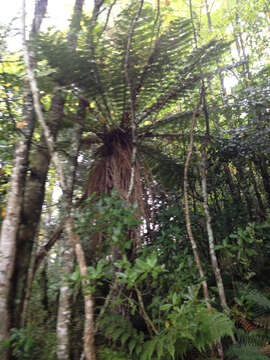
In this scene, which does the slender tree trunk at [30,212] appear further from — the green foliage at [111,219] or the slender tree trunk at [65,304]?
the green foliage at [111,219]

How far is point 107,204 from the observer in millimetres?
2045

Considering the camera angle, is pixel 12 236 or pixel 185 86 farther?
pixel 185 86

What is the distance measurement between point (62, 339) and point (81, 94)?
2355 mm

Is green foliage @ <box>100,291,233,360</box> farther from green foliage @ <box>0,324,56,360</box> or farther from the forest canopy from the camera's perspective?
green foliage @ <box>0,324,56,360</box>

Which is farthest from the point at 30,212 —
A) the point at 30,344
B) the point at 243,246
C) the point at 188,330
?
the point at 243,246

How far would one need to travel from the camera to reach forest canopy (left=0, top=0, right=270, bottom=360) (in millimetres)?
2014

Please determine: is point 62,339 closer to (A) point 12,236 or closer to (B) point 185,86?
(A) point 12,236

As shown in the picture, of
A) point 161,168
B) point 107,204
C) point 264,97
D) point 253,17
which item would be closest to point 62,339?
point 107,204

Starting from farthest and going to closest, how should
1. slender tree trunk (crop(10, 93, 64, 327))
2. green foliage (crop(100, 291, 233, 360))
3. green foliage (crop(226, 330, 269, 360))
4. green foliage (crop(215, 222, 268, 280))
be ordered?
green foliage (crop(215, 222, 268, 280)), slender tree trunk (crop(10, 93, 64, 327)), green foliage (crop(226, 330, 269, 360)), green foliage (crop(100, 291, 233, 360))

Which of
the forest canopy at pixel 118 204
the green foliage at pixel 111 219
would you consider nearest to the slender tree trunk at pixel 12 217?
the forest canopy at pixel 118 204

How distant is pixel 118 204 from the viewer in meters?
2.02

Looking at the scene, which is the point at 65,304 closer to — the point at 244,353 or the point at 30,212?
the point at 30,212

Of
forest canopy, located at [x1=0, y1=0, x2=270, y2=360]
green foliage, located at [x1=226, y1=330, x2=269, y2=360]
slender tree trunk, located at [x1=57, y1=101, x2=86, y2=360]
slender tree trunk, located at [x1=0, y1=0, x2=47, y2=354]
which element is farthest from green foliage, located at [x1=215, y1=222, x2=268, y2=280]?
slender tree trunk, located at [x1=0, y1=0, x2=47, y2=354]

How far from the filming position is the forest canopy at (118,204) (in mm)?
2014
